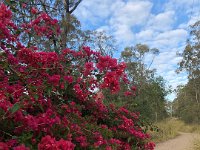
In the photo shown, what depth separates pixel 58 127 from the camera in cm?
285

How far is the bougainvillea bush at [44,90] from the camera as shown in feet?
8.21

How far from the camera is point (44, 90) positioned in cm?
276

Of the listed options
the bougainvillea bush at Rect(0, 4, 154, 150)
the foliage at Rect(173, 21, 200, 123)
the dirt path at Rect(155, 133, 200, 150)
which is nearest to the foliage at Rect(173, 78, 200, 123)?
the foliage at Rect(173, 21, 200, 123)

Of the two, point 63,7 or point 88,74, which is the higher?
point 63,7

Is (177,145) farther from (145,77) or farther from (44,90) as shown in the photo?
(145,77)

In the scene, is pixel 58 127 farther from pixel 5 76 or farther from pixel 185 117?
pixel 185 117

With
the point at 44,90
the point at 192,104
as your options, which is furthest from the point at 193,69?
the point at 44,90

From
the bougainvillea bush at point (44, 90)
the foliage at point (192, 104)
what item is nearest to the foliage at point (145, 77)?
the foliage at point (192, 104)

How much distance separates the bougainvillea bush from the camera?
2.50 m

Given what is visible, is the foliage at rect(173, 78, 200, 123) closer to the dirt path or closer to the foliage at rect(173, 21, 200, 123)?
the foliage at rect(173, 21, 200, 123)

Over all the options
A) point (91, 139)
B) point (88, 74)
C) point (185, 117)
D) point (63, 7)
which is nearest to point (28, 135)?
point (91, 139)

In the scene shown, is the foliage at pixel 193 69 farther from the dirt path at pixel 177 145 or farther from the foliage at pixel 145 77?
the dirt path at pixel 177 145

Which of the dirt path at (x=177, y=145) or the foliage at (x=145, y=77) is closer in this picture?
the dirt path at (x=177, y=145)

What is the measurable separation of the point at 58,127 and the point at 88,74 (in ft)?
2.56
